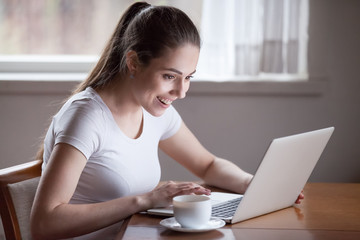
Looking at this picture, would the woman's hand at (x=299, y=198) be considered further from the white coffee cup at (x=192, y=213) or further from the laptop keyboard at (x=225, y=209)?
the white coffee cup at (x=192, y=213)

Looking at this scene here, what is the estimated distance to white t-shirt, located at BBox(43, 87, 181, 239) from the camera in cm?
152

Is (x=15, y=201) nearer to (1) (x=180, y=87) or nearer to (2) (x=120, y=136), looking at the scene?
(2) (x=120, y=136)

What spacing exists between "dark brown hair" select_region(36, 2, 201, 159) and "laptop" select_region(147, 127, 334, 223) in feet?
1.44

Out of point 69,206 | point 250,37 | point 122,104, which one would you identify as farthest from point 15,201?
point 250,37

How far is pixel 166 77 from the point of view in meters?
1.58

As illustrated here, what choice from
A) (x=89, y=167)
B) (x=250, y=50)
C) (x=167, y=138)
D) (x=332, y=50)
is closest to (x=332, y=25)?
(x=332, y=50)

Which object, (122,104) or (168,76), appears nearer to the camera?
(168,76)

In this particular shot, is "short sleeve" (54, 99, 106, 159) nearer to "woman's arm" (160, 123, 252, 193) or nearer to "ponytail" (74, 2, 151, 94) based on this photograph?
"ponytail" (74, 2, 151, 94)

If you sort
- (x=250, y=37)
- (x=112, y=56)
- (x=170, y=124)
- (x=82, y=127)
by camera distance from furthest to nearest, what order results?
(x=250, y=37), (x=170, y=124), (x=112, y=56), (x=82, y=127)

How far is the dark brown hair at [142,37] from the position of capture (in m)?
1.58

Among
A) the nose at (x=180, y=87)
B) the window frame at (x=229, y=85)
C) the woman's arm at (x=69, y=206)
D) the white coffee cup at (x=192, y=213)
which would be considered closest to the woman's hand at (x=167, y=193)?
the woman's arm at (x=69, y=206)

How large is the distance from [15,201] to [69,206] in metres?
0.27

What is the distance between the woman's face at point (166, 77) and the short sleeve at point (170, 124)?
9.8 inches

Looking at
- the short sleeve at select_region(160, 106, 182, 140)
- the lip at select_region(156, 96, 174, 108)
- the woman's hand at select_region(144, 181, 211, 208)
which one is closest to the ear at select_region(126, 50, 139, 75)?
the lip at select_region(156, 96, 174, 108)
